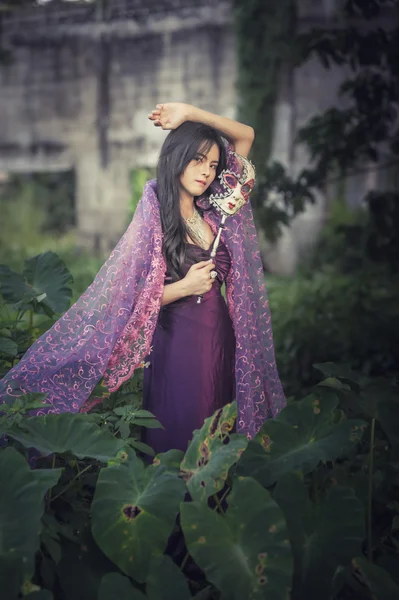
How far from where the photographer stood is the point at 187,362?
2.91 metres

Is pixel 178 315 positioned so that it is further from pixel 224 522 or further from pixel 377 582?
pixel 377 582

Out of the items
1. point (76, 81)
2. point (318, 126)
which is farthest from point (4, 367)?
point (76, 81)

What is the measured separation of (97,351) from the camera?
8.98 feet

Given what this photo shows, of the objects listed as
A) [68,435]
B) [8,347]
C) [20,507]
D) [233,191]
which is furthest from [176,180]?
[20,507]

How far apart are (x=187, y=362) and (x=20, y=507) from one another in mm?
1173

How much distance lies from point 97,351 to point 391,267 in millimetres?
3200

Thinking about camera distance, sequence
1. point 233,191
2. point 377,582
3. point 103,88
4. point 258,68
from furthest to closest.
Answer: point 103,88
point 258,68
point 233,191
point 377,582

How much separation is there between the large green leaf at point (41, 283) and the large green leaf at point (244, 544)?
1.57 metres

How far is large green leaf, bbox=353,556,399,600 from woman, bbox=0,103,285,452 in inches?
45.2

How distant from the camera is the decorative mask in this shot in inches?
113

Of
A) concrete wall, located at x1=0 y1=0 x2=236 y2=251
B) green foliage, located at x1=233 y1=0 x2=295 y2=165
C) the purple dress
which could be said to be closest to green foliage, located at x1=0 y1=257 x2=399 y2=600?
the purple dress

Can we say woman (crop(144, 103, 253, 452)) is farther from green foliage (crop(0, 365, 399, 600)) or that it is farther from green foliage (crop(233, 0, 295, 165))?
green foliage (crop(233, 0, 295, 165))

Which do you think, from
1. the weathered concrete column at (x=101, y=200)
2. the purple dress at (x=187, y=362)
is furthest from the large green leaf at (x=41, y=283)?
the weathered concrete column at (x=101, y=200)

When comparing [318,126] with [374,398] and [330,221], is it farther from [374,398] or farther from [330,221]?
[330,221]
